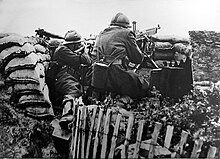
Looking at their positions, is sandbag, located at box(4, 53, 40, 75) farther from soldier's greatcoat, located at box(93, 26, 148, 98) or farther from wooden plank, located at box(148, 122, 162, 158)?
wooden plank, located at box(148, 122, 162, 158)

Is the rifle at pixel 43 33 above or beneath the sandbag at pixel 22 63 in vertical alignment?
above

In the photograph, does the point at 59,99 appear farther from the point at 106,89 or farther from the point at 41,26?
the point at 41,26

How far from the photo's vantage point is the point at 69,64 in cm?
299

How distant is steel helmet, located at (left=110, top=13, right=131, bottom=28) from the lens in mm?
2928

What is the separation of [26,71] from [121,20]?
83cm

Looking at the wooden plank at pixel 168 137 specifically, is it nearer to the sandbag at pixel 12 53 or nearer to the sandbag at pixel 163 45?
the sandbag at pixel 163 45

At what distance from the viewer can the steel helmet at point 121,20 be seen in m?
2.93

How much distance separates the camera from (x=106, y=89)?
9.39 feet

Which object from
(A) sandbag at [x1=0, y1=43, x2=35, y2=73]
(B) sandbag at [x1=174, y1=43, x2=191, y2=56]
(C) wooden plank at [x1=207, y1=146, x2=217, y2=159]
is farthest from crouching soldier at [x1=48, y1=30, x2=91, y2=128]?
(C) wooden plank at [x1=207, y1=146, x2=217, y2=159]

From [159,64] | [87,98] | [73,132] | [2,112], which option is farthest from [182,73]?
[2,112]

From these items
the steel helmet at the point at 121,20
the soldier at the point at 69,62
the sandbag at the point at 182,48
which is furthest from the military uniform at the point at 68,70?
the sandbag at the point at 182,48

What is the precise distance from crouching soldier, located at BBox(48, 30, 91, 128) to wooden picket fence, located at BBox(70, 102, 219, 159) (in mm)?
196

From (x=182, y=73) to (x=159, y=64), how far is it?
0.61ft

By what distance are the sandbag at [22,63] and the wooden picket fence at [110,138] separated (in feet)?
1.72
